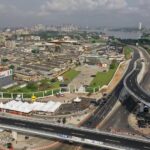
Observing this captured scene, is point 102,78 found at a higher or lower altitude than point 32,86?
lower

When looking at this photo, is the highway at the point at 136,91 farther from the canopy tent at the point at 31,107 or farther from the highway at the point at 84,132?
the canopy tent at the point at 31,107

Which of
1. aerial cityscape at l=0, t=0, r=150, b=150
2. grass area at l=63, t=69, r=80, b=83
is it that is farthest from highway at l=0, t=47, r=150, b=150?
grass area at l=63, t=69, r=80, b=83

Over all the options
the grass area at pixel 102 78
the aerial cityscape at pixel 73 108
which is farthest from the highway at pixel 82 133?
the grass area at pixel 102 78

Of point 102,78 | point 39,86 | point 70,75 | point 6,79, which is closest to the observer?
point 39,86

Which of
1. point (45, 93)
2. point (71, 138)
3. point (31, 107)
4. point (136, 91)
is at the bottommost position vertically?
point (45, 93)

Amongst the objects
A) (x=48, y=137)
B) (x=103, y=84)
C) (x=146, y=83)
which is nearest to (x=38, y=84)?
(x=103, y=84)

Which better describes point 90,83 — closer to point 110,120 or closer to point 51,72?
point 51,72

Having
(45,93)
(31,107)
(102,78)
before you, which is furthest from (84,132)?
(102,78)

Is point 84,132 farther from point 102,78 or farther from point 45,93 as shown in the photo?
point 102,78
